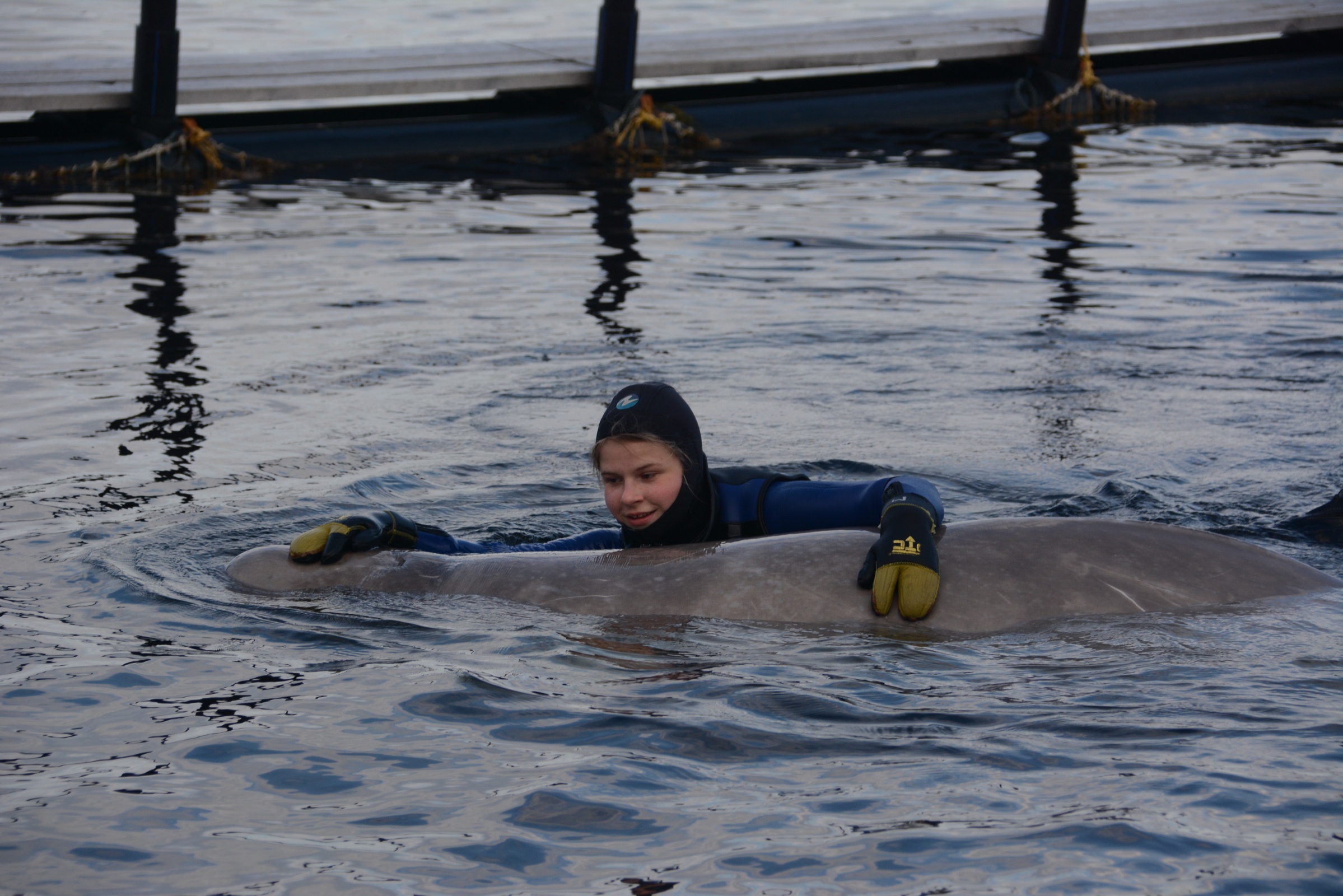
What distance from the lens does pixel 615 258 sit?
11.0 metres

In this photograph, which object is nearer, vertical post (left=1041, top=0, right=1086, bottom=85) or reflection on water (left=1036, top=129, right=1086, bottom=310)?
reflection on water (left=1036, top=129, right=1086, bottom=310)

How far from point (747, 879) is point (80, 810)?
148 cm

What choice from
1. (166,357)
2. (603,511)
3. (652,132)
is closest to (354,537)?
(603,511)

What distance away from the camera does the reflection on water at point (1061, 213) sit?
32.8ft

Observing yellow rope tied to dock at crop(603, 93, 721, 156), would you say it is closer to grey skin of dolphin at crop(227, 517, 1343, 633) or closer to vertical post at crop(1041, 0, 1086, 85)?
vertical post at crop(1041, 0, 1086, 85)

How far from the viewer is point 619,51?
48.7ft

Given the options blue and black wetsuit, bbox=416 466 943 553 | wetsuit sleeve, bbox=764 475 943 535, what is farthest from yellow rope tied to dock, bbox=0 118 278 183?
wetsuit sleeve, bbox=764 475 943 535

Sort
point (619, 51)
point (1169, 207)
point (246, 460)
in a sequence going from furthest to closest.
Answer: point (619, 51), point (1169, 207), point (246, 460)

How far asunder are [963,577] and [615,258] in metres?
7.16

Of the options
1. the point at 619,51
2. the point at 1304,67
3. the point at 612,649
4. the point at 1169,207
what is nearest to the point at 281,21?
the point at 619,51

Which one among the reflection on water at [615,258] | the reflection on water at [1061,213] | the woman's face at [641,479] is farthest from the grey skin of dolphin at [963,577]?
the reflection on water at [1061,213]

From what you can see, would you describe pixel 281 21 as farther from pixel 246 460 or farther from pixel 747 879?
pixel 747 879

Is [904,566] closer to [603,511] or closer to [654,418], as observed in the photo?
[654,418]

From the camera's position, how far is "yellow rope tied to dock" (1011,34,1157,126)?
16406 millimetres
